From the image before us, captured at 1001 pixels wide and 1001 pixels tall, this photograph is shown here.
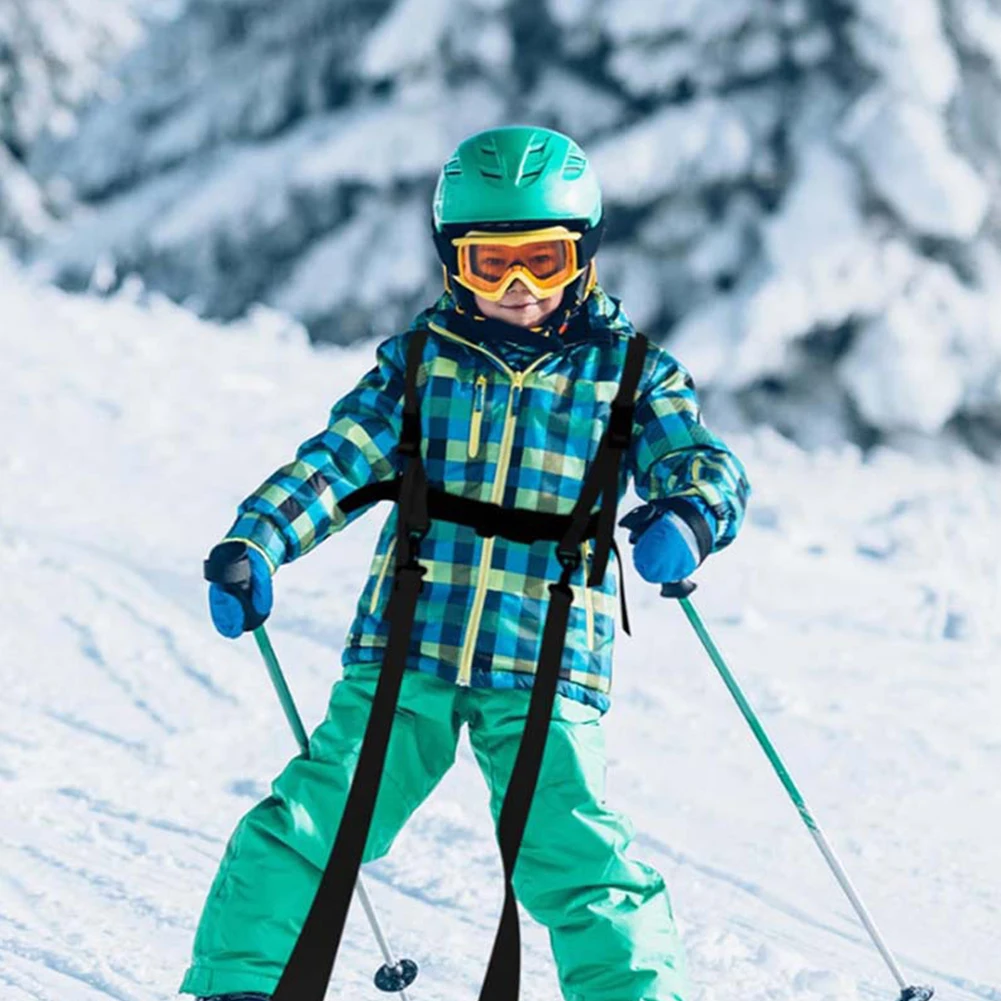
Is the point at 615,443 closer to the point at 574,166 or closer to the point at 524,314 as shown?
the point at 524,314

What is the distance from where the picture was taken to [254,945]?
2.42 m

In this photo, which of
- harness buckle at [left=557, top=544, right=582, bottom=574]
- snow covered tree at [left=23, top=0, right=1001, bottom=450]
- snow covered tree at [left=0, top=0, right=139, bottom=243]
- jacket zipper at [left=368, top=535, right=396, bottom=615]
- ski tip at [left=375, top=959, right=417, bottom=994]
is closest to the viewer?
harness buckle at [left=557, top=544, right=582, bottom=574]

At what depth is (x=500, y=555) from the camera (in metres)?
2.56

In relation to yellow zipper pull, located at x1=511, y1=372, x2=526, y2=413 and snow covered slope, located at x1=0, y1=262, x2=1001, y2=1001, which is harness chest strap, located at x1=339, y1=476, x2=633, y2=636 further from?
snow covered slope, located at x1=0, y1=262, x2=1001, y2=1001

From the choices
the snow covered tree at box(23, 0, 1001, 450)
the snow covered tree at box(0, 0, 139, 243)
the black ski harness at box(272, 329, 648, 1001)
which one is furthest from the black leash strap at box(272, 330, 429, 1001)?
the snow covered tree at box(0, 0, 139, 243)

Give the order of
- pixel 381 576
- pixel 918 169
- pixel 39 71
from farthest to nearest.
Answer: pixel 39 71 < pixel 918 169 < pixel 381 576

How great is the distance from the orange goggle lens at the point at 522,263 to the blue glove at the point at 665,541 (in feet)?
1.43

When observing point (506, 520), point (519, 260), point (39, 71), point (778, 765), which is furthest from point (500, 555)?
point (39, 71)

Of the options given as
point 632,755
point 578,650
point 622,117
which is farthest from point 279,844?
point 622,117

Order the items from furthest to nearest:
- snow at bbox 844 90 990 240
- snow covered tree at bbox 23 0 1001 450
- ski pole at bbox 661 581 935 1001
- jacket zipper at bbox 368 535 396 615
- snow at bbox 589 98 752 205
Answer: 1. snow at bbox 589 98 752 205
2. snow covered tree at bbox 23 0 1001 450
3. snow at bbox 844 90 990 240
4. ski pole at bbox 661 581 935 1001
5. jacket zipper at bbox 368 535 396 615

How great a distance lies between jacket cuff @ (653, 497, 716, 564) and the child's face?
40 centimetres

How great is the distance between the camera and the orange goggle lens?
8.52ft

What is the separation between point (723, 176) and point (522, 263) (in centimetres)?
584

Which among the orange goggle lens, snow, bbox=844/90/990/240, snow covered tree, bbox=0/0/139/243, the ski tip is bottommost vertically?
the ski tip
